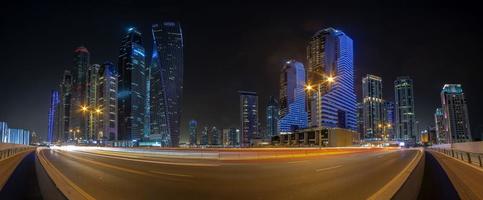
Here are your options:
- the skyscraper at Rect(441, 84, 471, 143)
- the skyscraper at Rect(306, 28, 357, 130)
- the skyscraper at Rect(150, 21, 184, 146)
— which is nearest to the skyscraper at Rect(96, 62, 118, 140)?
the skyscraper at Rect(150, 21, 184, 146)

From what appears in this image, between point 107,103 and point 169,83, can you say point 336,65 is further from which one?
point 107,103

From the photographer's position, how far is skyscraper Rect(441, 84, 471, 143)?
171875 millimetres

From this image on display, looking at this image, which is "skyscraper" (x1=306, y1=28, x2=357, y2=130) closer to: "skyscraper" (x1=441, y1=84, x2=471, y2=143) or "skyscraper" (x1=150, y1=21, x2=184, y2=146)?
"skyscraper" (x1=441, y1=84, x2=471, y2=143)

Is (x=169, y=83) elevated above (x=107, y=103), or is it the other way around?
(x=169, y=83)

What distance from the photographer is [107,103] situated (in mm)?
170750

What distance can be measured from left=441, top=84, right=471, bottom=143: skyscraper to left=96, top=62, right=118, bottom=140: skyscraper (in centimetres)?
15901

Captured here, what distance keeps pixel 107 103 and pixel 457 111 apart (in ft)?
574

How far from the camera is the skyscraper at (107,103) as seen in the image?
168750 mm

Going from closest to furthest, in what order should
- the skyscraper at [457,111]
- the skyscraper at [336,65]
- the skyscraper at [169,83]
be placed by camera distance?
the skyscraper at [336,65] → the skyscraper at [457,111] → the skyscraper at [169,83]

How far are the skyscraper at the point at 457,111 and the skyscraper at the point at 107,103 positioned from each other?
15901cm

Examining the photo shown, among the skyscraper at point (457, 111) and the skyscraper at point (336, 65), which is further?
the skyscraper at point (457, 111)

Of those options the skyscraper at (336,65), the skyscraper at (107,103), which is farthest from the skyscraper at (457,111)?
the skyscraper at (107,103)

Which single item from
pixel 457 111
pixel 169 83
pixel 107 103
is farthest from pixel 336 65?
pixel 107 103

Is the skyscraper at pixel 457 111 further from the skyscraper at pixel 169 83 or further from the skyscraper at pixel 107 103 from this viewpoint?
the skyscraper at pixel 107 103
